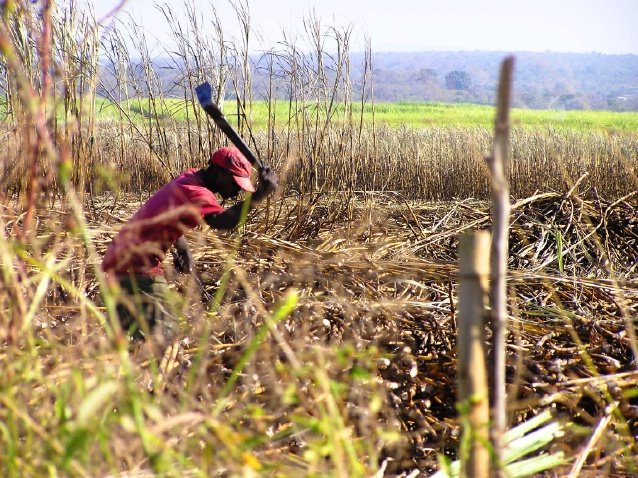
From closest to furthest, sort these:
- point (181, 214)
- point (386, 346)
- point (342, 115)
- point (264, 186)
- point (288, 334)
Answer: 1. point (288, 334)
2. point (386, 346)
3. point (181, 214)
4. point (264, 186)
5. point (342, 115)

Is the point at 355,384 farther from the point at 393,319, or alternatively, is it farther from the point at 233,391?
the point at 393,319

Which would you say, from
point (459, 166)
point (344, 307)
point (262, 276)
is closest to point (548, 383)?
point (344, 307)

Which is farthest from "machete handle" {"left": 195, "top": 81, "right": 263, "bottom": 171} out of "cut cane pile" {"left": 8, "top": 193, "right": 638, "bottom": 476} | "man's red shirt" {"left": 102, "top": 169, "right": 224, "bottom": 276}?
"cut cane pile" {"left": 8, "top": 193, "right": 638, "bottom": 476}

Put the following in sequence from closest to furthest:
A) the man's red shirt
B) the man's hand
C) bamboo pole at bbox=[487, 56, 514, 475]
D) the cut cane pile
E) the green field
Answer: bamboo pole at bbox=[487, 56, 514, 475] < the cut cane pile < the man's red shirt < the man's hand < the green field

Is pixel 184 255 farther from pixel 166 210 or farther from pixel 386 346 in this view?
pixel 386 346

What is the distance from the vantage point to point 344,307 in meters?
2.71

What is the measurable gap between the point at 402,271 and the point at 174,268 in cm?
112

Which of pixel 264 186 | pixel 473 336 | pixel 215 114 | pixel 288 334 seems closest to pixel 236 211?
pixel 264 186

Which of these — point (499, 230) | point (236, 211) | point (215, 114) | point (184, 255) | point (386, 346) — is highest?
point (215, 114)

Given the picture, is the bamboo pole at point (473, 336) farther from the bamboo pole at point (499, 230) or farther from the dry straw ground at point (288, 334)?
the dry straw ground at point (288, 334)

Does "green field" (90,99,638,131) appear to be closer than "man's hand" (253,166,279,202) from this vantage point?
No

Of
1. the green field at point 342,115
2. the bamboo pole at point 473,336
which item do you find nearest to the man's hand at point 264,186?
the green field at point 342,115

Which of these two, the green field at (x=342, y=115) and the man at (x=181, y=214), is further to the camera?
the green field at (x=342, y=115)

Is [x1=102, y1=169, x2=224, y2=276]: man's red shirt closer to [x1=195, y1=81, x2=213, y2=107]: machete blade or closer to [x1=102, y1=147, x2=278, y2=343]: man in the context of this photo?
[x1=102, y1=147, x2=278, y2=343]: man
